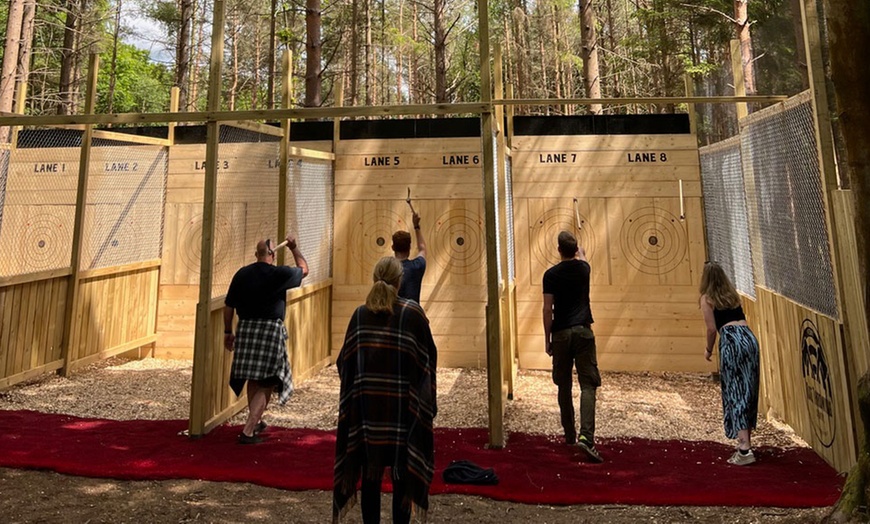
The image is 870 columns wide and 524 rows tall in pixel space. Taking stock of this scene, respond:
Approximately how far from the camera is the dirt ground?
2.56 metres

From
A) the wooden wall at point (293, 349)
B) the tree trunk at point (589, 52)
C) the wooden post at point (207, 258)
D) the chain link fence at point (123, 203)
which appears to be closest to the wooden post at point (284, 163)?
the wooden wall at point (293, 349)

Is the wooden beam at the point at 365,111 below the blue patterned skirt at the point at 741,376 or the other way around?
the other way around

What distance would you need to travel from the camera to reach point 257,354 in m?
3.76

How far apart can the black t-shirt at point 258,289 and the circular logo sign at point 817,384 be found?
148 inches

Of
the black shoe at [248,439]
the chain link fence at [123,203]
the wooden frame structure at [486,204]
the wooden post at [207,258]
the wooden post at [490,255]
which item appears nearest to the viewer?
the wooden frame structure at [486,204]

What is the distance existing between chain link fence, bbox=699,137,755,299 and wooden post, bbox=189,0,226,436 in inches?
186

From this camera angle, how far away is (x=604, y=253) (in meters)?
6.14

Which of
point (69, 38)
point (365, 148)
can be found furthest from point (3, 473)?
point (69, 38)

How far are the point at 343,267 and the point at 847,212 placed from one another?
5.10m

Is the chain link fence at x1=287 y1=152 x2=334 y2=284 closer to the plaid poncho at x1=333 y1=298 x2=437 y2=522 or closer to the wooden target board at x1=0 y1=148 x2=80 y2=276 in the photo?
the wooden target board at x1=0 y1=148 x2=80 y2=276

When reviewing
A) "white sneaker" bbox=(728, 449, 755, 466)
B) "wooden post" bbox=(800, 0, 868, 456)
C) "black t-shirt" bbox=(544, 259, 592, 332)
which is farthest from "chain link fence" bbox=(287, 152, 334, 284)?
"wooden post" bbox=(800, 0, 868, 456)

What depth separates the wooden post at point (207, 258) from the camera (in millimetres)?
3830

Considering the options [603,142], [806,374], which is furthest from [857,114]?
[603,142]

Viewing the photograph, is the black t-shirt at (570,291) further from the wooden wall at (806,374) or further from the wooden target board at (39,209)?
the wooden target board at (39,209)
